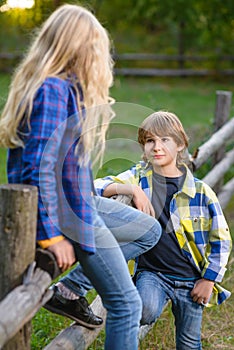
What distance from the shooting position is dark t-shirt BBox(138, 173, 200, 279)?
290 centimetres

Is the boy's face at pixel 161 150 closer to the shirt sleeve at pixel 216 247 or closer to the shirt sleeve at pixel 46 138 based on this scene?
the shirt sleeve at pixel 216 247

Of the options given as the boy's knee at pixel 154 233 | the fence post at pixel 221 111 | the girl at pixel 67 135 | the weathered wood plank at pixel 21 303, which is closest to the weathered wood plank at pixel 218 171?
the fence post at pixel 221 111

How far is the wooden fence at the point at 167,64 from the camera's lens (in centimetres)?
1692

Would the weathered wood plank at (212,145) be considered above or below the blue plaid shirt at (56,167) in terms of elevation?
below

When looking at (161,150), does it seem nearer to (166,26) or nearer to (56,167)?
(56,167)

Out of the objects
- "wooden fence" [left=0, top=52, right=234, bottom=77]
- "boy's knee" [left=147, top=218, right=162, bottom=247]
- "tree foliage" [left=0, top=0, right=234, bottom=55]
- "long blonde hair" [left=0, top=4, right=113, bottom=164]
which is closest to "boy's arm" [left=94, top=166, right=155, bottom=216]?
"boy's knee" [left=147, top=218, right=162, bottom=247]

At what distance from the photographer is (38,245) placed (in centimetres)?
212

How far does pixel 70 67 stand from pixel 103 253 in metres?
0.61

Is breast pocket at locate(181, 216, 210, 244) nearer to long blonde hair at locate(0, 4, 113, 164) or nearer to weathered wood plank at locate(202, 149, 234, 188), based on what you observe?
long blonde hair at locate(0, 4, 113, 164)

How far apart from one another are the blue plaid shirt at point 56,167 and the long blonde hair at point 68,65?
0.11 ft

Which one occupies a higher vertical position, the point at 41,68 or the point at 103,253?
Answer: the point at 41,68

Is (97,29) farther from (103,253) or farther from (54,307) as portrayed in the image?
(54,307)

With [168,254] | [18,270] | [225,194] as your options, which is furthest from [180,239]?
[225,194]

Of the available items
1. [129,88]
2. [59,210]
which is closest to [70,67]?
[59,210]
